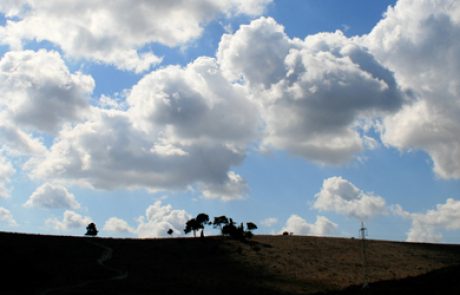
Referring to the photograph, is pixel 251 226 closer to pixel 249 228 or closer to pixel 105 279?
pixel 249 228

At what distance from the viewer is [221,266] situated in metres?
87.1

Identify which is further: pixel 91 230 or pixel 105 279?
pixel 91 230

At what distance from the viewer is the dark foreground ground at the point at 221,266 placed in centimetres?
6303

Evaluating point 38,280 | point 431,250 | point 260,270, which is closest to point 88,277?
point 38,280

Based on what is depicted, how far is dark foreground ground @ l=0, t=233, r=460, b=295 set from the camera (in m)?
63.0

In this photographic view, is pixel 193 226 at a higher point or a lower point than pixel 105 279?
higher

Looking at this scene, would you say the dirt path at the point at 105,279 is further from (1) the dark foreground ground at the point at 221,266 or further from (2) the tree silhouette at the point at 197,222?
(2) the tree silhouette at the point at 197,222

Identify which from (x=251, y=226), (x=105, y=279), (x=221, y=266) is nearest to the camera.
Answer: (x=105, y=279)

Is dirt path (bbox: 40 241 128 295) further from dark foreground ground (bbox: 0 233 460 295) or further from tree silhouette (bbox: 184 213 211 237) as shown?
tree silhouette (bbox: 184 213 211 237)

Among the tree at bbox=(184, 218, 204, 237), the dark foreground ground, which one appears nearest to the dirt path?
the dark foreground ground

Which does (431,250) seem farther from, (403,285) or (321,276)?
(403,285)

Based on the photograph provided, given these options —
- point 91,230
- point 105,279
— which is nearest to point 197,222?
point 91,230

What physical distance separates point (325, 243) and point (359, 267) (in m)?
27.4

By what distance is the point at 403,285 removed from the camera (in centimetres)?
4662
